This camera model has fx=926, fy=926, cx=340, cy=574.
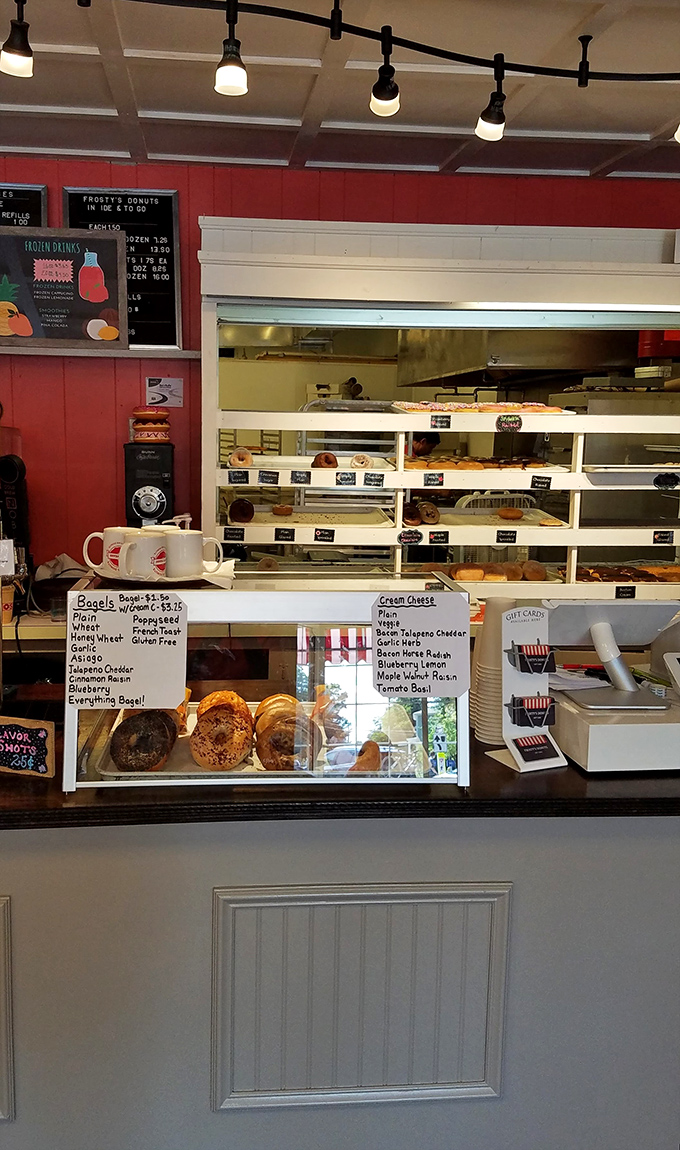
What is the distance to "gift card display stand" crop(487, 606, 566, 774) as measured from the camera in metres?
1.93

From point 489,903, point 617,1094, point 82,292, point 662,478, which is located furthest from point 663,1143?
point 82,292

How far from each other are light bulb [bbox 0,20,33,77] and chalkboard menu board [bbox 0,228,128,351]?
164cm

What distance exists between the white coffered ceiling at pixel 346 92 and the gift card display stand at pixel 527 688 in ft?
5.76

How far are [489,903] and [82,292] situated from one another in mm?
3139

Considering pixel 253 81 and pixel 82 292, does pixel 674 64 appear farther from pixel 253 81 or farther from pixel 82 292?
pixel 82 292

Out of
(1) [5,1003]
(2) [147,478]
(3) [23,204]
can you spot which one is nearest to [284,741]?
(1) [5,1003]

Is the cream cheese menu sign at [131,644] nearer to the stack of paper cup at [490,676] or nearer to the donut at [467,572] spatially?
the stack of paper cup at [490,676]

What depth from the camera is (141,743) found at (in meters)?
1.78

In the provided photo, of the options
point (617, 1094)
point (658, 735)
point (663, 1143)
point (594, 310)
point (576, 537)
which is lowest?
point (663, 1143)

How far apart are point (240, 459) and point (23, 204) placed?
5.33 feet

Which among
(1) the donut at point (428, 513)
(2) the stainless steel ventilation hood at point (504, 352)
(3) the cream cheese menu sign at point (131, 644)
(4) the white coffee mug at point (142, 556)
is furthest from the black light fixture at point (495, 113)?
(3) the cream cheese menu sign at point (131, 644)

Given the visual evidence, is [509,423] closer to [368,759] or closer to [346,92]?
[346,92]

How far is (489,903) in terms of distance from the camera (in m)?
1.80

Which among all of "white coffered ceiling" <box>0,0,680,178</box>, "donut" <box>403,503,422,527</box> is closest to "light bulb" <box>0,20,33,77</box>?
"white coffered ceiling" <box>0,0,680,178</box>
